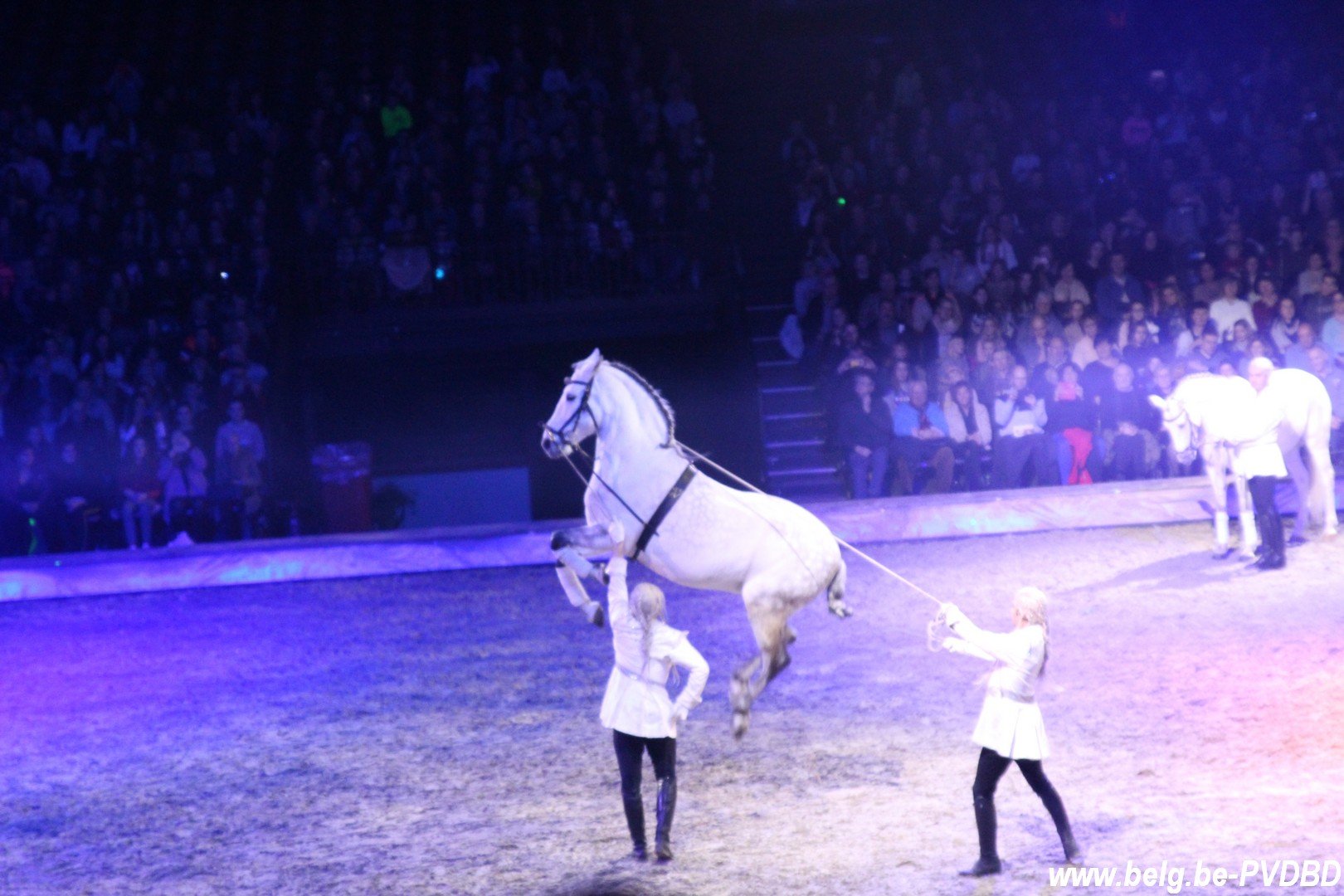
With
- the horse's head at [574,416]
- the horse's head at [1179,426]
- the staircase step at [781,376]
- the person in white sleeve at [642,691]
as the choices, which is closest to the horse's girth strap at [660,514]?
→ the person in white sleeve at [642,691]

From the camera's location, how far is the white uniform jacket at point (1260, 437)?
11945 millimetres

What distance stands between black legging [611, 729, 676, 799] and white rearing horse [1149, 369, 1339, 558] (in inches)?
252

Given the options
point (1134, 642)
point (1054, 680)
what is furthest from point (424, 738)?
point (1134, 642)

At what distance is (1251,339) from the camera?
1557 centimetres

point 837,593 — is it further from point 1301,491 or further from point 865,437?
point 865,437

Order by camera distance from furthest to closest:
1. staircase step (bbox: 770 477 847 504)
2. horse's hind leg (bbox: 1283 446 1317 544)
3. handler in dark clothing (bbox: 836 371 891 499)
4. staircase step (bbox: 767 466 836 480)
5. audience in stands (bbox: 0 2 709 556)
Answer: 1. staircase step (bbox: 767 466 836 480)
2. staircase step (bbox: 770 477 847 504)
3. audience in stands (bbox: 0 2 709 556)
4. handler in dark clothing (bbox: 836 371 891 499)
5. horse's hind leg (bbox: 1283 446 1317 544)

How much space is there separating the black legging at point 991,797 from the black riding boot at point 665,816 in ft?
4.94

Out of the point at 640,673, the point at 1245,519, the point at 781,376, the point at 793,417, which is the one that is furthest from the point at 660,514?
the point at 781,376

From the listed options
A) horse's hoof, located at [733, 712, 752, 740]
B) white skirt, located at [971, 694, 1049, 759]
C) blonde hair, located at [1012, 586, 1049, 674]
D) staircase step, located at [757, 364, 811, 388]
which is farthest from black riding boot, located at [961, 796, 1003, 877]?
staircase step, located at [757, 364, 811, 388]

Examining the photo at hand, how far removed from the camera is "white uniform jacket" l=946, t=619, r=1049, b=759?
641 cm

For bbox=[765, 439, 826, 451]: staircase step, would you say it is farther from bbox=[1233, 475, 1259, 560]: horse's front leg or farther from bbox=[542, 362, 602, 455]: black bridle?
bbox=[542, 362, 602, 455]: black bridle

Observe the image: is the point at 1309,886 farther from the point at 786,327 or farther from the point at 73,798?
the point at 786,327

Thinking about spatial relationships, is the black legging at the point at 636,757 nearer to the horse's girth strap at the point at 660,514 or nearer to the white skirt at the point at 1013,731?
the horse's girth strap at the point at 660,514

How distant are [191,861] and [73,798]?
4.93ft
